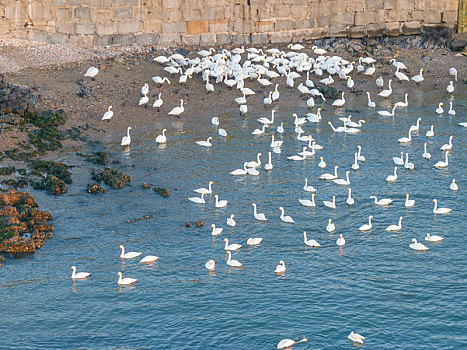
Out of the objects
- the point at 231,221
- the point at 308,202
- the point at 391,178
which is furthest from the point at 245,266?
the point at 391,178

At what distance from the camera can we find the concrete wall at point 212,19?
38.3 m

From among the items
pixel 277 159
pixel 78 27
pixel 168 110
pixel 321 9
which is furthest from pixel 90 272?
pixel 321 9

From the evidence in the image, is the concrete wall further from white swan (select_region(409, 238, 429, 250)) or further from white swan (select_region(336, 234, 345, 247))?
white swan (select_region(409, 238, 429, 250))

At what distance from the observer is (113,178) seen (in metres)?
25.5

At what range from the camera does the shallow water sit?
1645 cm

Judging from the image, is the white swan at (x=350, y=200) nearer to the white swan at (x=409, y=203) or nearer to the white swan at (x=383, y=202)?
the white swan at (x=383, y=202)

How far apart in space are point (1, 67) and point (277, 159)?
15.6 metres

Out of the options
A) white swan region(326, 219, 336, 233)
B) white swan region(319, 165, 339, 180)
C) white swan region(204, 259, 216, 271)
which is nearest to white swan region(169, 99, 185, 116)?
white swan region(319, 165, 339, 180)

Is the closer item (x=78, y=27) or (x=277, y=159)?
(x=277, y=159)

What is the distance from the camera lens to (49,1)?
126 ft

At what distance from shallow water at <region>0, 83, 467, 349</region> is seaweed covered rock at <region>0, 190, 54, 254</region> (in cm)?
42

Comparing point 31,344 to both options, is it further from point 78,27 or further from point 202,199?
point 78,27

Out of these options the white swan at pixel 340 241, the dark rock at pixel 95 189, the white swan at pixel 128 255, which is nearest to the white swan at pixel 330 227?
the white swan at pixel 340 241

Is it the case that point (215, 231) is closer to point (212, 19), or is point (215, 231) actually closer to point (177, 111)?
point (177, 111)
